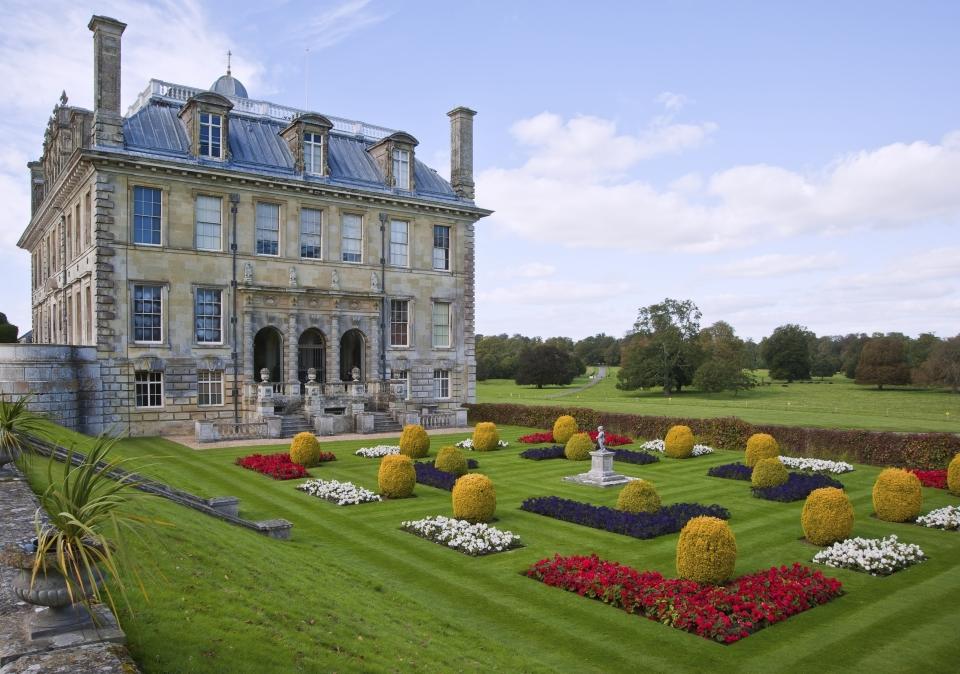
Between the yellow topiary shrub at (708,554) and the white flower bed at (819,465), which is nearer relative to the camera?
the yellow topiary shrub at (708,554)

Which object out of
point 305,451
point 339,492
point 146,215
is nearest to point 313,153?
point 146,215

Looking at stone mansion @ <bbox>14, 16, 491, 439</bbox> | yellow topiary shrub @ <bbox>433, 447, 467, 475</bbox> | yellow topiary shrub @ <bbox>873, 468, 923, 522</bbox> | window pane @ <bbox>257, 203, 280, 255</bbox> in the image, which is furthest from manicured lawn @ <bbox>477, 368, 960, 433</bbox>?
yellow topiary shrub @ <bbox>433, 447, 467, 475</bbox>

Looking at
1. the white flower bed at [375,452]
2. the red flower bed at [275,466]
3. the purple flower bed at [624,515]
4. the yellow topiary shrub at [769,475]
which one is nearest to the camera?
the purple flower bed at [624,515]

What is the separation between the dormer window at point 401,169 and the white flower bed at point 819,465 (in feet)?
89.2

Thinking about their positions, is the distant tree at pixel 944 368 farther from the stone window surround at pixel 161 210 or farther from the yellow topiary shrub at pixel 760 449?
the stone window surround at pixel 161 210

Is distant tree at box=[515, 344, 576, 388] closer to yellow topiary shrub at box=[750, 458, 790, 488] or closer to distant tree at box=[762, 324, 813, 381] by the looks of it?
distant tree at box=[762, 324, 813, 381]

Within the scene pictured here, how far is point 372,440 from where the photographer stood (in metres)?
34.1

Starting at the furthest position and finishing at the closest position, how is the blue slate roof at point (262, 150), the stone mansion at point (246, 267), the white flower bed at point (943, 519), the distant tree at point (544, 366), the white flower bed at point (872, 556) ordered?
the distant tree at point (544, 366) < the blue slate roof at point (262, 150) < the stone mansion at point (246, 267) < the white flower bed at point (943, 519) < the white flower bed at point (872, 556)

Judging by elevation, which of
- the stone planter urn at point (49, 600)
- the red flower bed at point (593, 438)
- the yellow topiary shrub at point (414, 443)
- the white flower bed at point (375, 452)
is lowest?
the red flower bed at point (593, 438)

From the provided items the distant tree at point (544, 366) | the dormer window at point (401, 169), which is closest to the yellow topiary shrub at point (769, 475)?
the dormer window at point (401, 169)

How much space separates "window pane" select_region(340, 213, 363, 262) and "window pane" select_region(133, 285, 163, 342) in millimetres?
10491

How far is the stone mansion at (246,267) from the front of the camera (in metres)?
33.4

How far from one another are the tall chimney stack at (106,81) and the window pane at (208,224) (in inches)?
186

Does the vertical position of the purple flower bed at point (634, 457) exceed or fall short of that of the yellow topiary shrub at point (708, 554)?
it falls short
